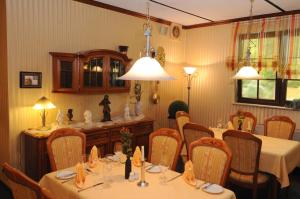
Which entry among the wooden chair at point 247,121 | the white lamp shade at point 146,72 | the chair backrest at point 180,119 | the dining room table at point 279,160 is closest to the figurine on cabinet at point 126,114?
the chair backrest at point 180,119

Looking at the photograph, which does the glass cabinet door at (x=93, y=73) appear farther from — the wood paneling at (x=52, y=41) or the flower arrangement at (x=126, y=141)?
the flower arrangement at (x=126, y=141)

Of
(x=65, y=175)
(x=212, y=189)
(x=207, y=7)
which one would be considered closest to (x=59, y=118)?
(x=65, y=175)

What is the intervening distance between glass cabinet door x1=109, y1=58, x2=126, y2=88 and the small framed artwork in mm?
1108

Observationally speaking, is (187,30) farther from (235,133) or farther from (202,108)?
(235,133)

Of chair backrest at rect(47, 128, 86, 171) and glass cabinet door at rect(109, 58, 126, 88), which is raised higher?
glass cabinet door at rect(109, 58, 126, 88)

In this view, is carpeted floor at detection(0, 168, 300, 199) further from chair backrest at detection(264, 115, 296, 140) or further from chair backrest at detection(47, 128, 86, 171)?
chair backrest at detection(47, 128, 86, 171)

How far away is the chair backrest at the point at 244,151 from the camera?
9.63 ft

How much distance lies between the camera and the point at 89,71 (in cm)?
405

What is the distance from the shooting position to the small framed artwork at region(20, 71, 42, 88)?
11.5ft

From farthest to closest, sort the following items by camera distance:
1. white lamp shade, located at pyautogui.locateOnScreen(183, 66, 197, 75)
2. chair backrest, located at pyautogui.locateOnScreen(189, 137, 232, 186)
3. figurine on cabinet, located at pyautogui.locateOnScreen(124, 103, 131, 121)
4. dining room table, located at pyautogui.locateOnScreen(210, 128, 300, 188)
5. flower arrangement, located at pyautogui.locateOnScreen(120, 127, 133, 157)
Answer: white lamp shade, located at pyautogui.locateOnScreen(183, 66, 197, 75) < figurine on cabinet, located at pyautogui.locateOnScreen(124, 103, 131, 121) < dining room table, located at pyautogui.locateOnScreen(210, 128, 300, 188) < chair backrest, located at pyautogui.locateOnScreen(189, 137, 232, 186) < flower arrangement, located at pyautogui.locateOnScreen(120, 127, 133, 157)

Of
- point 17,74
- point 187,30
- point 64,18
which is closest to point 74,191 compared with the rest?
point 17,74

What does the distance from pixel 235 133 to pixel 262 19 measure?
9.04 feet

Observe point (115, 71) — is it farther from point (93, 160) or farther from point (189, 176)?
point (189, 176)

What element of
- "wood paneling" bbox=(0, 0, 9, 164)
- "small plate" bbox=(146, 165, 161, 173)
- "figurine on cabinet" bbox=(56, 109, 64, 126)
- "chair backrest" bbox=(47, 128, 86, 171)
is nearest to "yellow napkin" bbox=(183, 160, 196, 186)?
"small plate" bbox=(146, 165, 161, 173)
